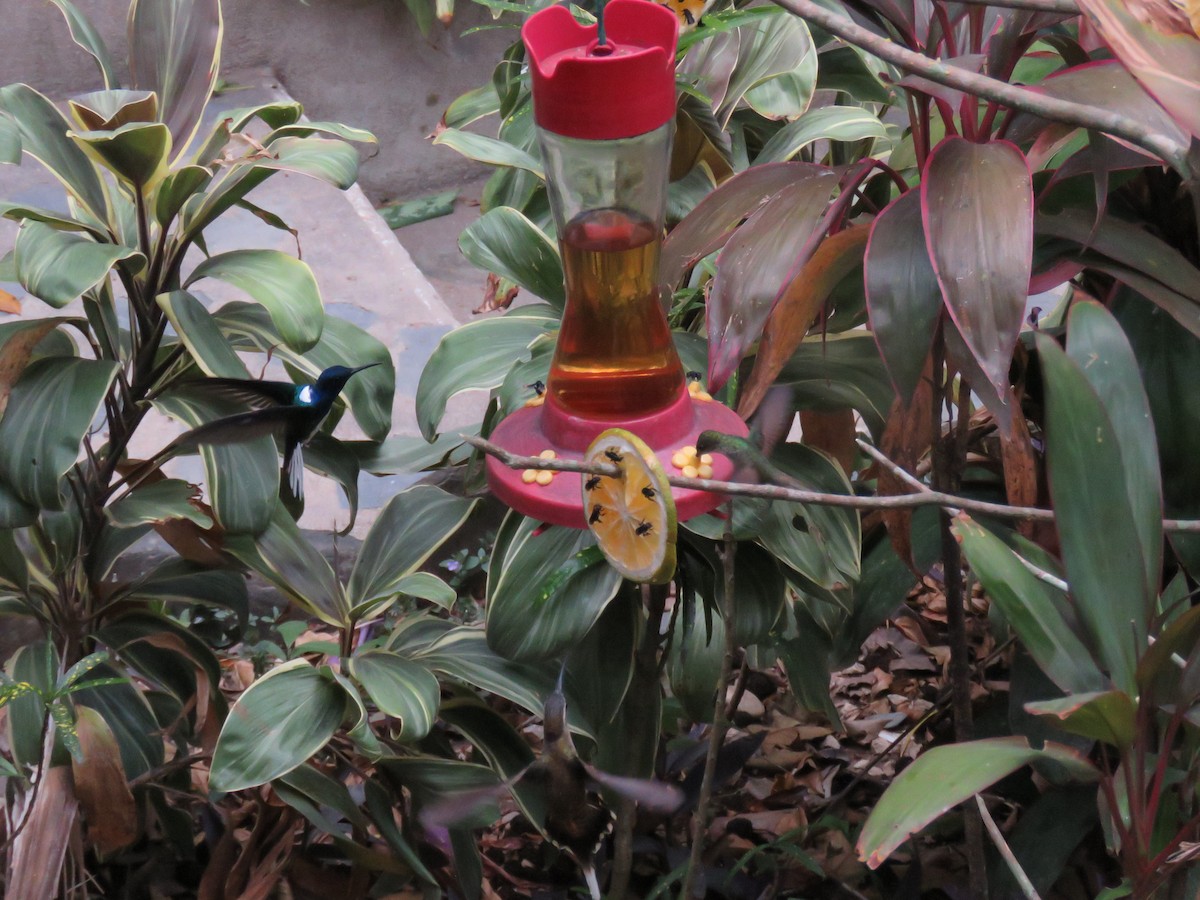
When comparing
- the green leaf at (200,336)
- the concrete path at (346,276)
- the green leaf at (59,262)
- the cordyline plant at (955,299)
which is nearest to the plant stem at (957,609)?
the cordyline plant at (955,299)

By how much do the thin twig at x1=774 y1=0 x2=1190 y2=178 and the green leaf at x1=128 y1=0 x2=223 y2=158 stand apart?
3.60ft

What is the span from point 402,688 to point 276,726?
0.51 feet

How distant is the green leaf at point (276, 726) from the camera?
4.52 ft

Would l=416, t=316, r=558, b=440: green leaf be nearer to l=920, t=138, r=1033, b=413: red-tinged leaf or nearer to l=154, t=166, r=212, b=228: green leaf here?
l=154, t=166, r=212, b=228: green leaf

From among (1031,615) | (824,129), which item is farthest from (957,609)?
(824,129)

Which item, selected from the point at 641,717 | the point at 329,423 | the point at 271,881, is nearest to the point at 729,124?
the point at 329,423

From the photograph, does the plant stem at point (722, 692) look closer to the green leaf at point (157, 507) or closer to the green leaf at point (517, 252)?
the green leaf at point (517, 252)

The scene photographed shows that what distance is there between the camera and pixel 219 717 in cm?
167

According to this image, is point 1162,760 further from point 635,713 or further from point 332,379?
point 332,379

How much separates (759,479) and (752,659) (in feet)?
2.94

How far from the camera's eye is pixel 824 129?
160cm

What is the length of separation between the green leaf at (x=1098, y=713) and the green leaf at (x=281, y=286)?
0.93 m

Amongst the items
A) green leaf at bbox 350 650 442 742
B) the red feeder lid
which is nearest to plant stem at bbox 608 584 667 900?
green leaf at bbox 350 650 442 742

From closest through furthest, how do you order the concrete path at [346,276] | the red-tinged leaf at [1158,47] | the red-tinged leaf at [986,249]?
1. the red-tinged leaf at [1158,47]
2. the red-tinged leaf at [986,249]
3. the concrete path at [346,276]
